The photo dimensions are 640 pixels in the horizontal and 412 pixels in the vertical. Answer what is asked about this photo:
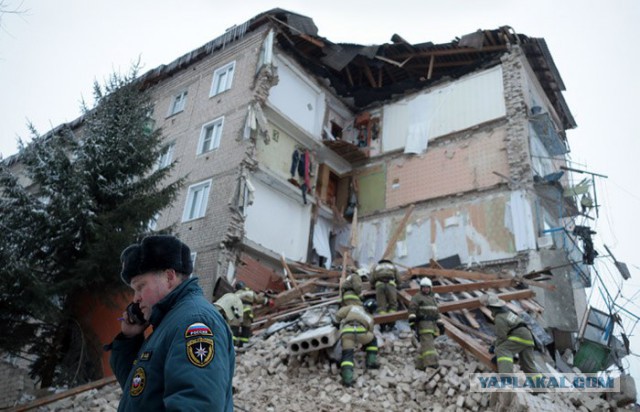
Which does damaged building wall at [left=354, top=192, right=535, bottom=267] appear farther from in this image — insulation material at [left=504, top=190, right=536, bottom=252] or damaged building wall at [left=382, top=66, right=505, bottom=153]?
damaged building wall at [left=382, top=66, right=505, bottom=153]

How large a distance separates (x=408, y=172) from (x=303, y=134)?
4959 mm

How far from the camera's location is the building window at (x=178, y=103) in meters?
21.0

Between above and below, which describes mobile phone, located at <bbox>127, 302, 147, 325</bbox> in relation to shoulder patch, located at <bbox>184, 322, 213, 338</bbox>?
above

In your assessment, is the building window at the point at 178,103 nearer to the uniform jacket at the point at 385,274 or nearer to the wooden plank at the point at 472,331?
the uniform jacket at the point at 385,274

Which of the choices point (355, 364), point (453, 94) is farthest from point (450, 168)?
point (355, 364)

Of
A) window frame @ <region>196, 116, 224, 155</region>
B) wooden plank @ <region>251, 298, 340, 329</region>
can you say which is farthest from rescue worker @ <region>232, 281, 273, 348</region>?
window frame @ <region>196, 116, 224, 155</region>

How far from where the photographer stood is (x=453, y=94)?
2008 centimetres

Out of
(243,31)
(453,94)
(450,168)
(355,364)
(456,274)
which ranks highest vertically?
(243,31)

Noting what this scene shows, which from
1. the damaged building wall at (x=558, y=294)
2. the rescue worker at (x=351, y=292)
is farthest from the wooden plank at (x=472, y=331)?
the damaged building wall at (x=558, y=294)

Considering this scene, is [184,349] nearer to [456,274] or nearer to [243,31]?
[456,274]

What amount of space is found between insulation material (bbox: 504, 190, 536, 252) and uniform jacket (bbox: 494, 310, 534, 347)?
8.97 meters

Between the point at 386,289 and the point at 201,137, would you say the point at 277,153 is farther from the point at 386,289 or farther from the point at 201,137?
the point at 386,289

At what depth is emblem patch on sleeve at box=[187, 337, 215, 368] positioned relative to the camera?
2.04 m

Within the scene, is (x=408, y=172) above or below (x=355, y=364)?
above
